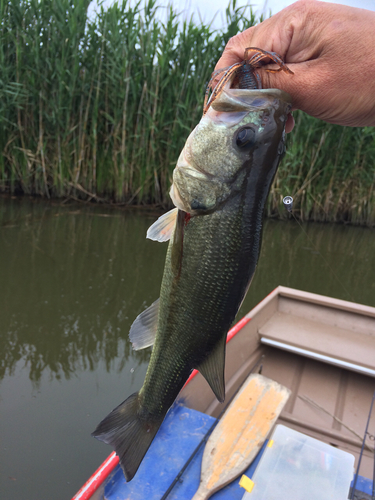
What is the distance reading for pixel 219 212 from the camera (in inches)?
48.4

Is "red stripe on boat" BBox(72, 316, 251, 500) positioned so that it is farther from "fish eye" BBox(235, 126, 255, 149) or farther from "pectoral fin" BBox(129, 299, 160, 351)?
"fish eye" BBox(235, 126, 255, 149)

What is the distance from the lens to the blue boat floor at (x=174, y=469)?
2.00m

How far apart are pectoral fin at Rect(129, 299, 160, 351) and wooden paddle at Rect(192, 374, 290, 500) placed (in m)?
1.14

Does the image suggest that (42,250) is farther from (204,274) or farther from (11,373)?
(204,274)

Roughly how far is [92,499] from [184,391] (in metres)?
0.93

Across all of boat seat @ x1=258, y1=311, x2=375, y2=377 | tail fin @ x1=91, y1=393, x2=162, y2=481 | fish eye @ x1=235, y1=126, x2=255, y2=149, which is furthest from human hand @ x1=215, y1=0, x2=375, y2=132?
boat seat @ x1=258, y1=311, x2=375, y2=377

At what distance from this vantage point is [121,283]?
513cm

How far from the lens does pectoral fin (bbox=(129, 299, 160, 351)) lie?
1.44m

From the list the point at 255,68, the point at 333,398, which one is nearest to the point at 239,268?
the point at 255,68

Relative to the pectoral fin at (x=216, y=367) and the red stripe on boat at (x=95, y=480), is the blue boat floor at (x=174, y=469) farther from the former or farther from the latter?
the pectoral fin at (x=216, y=367)

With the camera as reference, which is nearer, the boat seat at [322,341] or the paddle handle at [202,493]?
the paddle handle at [202,493]

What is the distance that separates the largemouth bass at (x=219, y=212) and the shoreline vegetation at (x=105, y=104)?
19.7 feet

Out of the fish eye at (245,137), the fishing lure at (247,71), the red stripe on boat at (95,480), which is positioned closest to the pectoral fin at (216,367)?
the fish eye at (245,137)

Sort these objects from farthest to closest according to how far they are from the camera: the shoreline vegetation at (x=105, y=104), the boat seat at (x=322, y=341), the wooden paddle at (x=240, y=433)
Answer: the shoreline vegetation at (x=105, y=104) → the boat seat at (x=322, y=341) → the wooden paddle at (x=240, y=433)
